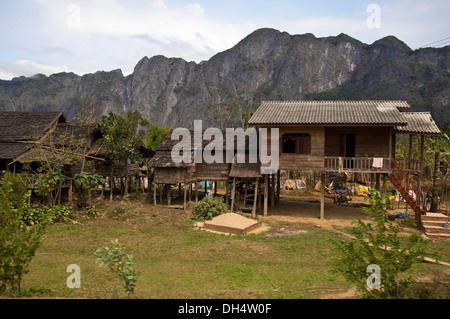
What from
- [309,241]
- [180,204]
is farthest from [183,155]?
[309,241]


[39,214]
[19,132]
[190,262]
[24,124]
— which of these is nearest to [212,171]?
[39,214]

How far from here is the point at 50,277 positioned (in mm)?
9391

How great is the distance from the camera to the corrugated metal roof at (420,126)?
17.5 metres

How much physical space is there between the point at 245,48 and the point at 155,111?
113 feet

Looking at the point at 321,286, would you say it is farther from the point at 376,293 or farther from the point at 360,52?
the point at 360,52

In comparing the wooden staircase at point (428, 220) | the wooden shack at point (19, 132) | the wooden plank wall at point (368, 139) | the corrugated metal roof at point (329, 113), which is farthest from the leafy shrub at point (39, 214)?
the wooden staircase at point (428, 220)

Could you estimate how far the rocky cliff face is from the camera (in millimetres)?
64250

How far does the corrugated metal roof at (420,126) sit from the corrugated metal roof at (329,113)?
0.80m

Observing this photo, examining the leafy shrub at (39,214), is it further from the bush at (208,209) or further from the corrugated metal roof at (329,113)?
the corrugated metal roof at (329,113)

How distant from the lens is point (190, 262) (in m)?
11.2

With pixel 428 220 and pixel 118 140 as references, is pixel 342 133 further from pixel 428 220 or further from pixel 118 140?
pixel 118 140

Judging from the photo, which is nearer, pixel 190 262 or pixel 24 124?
pixel 190 262

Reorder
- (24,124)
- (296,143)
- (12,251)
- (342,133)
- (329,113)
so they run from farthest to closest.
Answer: (24,124), (342,133), (296,143), (329,113), (12,251)

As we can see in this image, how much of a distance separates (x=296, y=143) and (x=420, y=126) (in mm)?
6428
